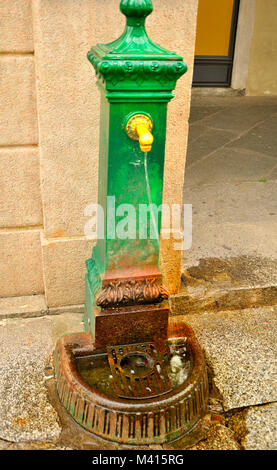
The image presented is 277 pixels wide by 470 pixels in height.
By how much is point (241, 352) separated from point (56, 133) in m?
1.51

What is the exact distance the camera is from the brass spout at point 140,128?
1.90 metres

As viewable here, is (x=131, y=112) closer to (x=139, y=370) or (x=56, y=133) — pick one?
(x=56, y=133)

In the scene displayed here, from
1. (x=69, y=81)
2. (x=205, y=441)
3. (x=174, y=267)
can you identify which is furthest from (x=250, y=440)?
(x=69, y=81)

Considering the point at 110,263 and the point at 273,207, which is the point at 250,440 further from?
the point at 273,207

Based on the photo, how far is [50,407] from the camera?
7.44 ft

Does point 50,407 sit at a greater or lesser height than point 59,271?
lesser

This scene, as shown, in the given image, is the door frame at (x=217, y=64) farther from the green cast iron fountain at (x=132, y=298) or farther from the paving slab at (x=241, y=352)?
the green cast iron fountain at (x=132, y=298)

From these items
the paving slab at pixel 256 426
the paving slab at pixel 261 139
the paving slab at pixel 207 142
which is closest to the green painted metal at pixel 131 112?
the paving slab at pixel 256 426

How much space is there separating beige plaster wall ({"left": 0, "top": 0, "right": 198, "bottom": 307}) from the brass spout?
2.00 ft

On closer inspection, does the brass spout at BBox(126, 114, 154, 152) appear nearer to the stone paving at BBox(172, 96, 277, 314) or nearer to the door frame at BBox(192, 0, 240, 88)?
the stone paving at BBox(172, 96, 277, 314)

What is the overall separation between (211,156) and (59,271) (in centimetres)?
287

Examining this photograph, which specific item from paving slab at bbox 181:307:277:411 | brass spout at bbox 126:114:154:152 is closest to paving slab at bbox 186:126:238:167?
paving slab at bbox 181:307:277:411

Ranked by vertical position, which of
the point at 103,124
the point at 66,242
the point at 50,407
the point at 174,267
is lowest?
the point at 50,407

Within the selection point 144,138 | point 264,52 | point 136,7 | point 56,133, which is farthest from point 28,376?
point 264,52
